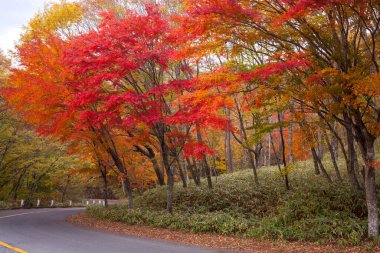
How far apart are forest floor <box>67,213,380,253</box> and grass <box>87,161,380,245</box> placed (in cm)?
29

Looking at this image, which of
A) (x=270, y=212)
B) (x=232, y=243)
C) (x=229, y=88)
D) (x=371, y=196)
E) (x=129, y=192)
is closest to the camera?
(x=371, y=196)

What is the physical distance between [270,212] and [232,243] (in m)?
3.28

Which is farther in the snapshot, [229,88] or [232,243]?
[232,243]

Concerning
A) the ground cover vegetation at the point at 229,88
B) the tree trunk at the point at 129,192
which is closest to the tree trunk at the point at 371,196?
the ground cover vegetation at the point at 229,88

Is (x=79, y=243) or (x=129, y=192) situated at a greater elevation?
(x=129, y=192)

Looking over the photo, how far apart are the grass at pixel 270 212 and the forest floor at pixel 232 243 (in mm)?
293

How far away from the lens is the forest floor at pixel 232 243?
8.44m

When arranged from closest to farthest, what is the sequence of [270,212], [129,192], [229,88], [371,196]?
[371,196]
[229,88]
[270,212]
[129,192]

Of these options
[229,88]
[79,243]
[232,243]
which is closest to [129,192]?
[79,243]

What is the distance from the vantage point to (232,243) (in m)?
9.80

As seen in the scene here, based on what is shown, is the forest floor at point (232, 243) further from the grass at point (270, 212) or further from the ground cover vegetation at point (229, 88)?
the ground cover vegetation at point (229, 88)

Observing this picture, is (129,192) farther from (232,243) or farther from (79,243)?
(232,243)

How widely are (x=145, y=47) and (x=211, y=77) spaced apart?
3.67 meters

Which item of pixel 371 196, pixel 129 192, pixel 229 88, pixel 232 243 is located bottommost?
pixel 232 243
